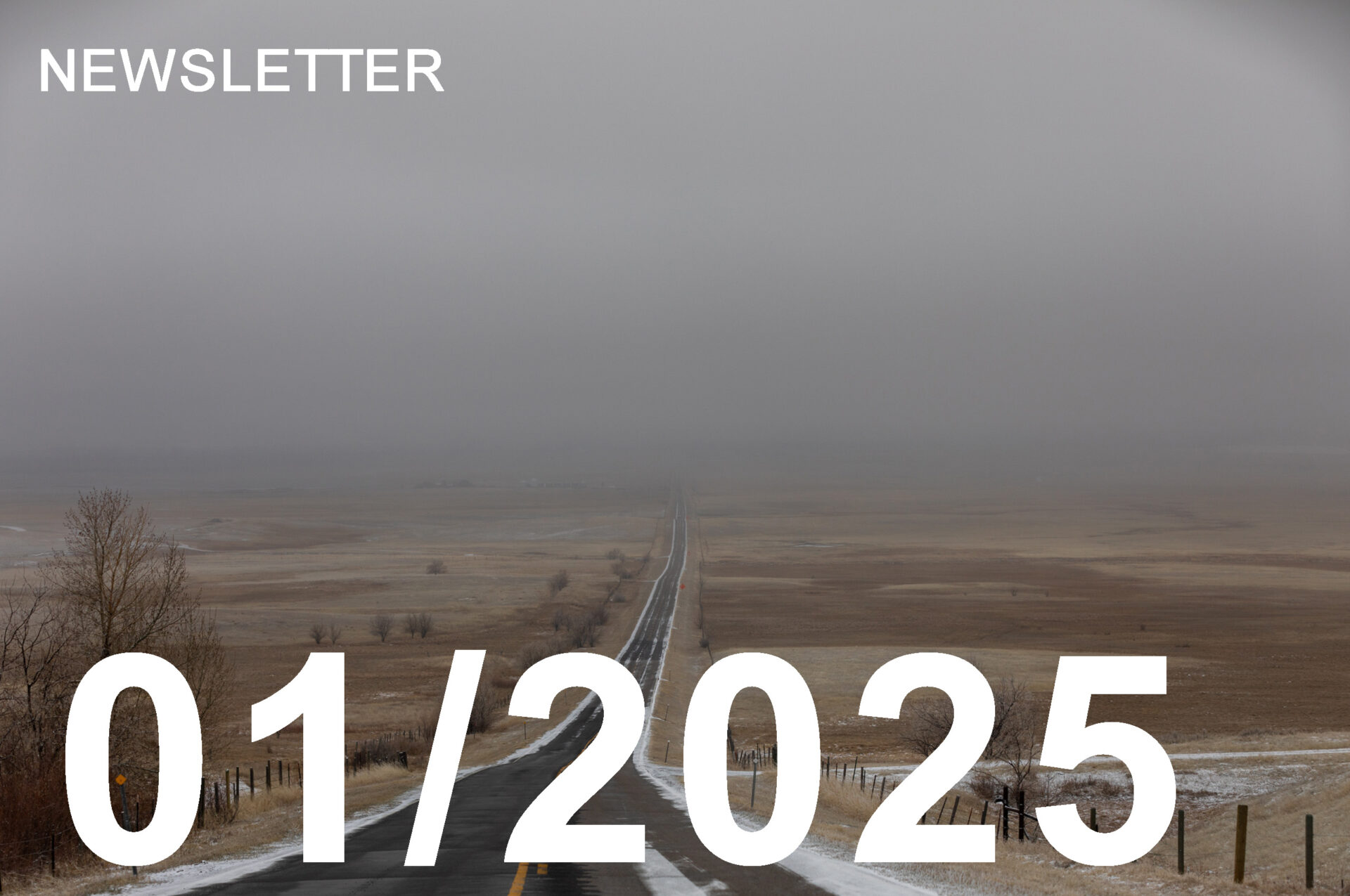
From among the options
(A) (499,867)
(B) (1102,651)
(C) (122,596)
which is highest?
(C) (122,596)

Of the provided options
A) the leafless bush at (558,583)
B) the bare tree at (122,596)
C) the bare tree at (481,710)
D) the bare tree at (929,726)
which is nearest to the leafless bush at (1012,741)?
the bare tree at (929,726)

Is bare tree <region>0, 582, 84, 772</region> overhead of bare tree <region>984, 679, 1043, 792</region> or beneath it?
overhead

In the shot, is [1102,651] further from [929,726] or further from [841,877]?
[841,877]

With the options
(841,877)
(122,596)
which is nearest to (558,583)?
(122,596)

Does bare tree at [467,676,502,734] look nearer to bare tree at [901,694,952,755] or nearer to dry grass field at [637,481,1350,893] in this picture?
dry grass field at [637,481,1350,893]

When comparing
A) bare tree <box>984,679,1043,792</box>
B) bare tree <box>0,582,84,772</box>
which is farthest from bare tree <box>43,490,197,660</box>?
bare tree <box>984,679,1043,792</box>

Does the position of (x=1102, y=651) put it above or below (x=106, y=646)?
below

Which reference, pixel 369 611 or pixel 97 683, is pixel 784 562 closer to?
pixel 369 611

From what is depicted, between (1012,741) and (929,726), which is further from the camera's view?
(929,726)
